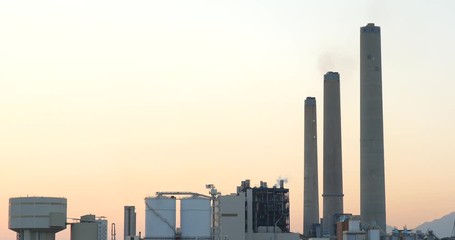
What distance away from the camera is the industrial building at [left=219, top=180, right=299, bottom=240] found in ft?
437

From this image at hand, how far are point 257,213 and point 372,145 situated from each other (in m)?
23.5

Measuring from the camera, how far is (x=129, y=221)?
128 m

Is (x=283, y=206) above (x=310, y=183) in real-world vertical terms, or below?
below

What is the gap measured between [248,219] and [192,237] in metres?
47.5

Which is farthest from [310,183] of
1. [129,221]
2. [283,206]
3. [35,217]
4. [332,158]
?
[35,217]

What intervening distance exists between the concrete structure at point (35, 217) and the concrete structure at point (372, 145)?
71.8 meters

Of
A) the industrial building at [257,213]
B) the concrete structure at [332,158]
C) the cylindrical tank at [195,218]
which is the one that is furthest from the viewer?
the concrete structure at [332,158]

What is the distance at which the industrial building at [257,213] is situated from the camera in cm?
13325

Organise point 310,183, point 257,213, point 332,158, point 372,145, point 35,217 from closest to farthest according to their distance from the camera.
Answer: point 35,217 → point 257,213 → point 372,145 → point 332,158 → point 310,183

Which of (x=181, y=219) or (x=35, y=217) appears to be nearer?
(x=35, y=217)

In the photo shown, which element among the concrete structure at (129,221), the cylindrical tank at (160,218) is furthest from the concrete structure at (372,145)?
the cylindrical tank at (160,218)

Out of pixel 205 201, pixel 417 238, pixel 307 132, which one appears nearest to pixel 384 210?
pixel 417 238

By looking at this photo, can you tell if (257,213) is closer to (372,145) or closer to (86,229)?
(372,145)

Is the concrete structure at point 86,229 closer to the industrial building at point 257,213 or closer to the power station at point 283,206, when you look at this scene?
the power station at point 283,206
